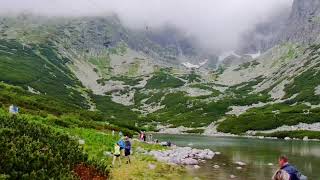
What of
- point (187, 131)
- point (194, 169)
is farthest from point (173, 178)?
point (187, 131)

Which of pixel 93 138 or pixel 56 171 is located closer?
pixel 56 171

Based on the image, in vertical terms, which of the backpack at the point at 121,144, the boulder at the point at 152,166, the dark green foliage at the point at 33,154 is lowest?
the boulder at the point at 152,166

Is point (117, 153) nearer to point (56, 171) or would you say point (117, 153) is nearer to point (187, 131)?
point (56, 171)

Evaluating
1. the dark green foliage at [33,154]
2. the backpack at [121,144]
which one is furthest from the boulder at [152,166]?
the dark green foliage at [33,154]

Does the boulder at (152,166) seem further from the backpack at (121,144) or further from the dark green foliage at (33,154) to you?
the dark green foliage at (33,154)

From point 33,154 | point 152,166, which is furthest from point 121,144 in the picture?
Result: point 33,154

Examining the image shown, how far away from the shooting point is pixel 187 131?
7598 inches

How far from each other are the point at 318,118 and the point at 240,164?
142m

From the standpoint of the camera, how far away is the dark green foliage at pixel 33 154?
20641 millimetres

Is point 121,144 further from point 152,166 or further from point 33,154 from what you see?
point 33,154

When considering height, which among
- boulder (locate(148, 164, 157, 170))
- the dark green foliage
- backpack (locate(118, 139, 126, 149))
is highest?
backpack (locate(118, 139, 126, 149))

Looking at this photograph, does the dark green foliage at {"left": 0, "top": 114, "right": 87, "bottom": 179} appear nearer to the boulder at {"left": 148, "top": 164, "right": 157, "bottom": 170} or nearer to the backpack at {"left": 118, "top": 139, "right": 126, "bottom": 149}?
the boulder at {"left": 148, "top": 164, "right": 157, "bottom": 170}

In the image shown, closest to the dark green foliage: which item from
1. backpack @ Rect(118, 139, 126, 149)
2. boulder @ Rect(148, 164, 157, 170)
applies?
boulder @ Rect(148, 164, 157, 170)

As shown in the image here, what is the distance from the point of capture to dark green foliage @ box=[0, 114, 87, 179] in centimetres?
2064
